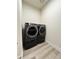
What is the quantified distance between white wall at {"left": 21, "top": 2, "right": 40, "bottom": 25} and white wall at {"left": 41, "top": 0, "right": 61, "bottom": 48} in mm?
418

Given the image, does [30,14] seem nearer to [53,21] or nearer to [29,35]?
[53,21]

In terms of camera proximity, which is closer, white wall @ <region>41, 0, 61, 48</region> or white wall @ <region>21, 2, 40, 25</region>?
white wall @ <region>41, 0, 61, 48</region>

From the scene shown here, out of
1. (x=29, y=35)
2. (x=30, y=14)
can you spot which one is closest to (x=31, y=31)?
(x=29, y=35)

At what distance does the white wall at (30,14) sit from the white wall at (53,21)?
1.37 feet

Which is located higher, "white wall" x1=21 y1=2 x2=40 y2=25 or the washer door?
"white wall" x1=21 y1=2 x2=40 y2=25

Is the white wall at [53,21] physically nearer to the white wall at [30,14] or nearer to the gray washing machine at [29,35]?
the white wall at [30,14]

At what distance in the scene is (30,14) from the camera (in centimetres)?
336

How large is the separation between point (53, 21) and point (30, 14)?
1150mm

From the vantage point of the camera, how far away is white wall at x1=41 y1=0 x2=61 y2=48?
2869mm

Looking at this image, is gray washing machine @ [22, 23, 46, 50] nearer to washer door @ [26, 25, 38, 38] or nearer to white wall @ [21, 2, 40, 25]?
washer door @ [26, 25, 38, 38]

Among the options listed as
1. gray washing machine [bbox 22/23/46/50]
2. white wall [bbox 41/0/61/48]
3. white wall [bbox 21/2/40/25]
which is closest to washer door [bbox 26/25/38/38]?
gray washing machine [bbox 22/23/46/50]

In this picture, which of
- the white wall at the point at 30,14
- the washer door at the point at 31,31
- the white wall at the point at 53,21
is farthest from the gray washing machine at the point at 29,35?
the white wall at the point at 53,21
